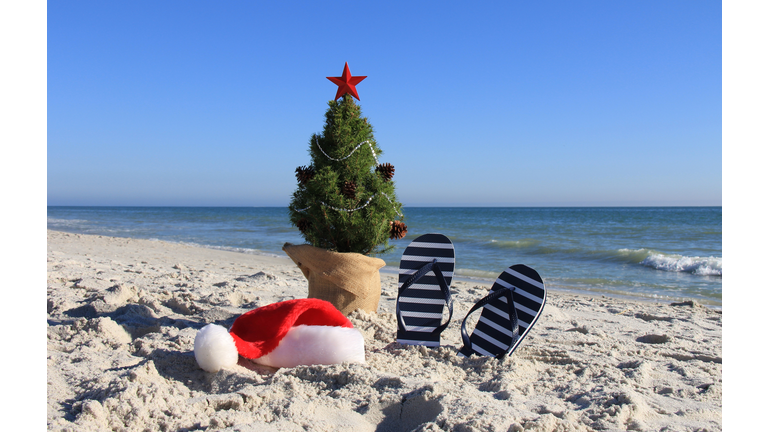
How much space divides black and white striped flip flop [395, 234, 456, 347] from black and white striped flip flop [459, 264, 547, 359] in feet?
0.84

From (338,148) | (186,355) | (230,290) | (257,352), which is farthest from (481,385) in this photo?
(230,290)

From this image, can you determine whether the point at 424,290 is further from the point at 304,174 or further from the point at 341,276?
the point at 304,174

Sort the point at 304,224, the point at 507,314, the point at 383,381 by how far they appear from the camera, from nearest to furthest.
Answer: the point at 383,381 → the point at 507,314 → the point at 304,224

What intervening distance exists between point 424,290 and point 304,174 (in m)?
1.40

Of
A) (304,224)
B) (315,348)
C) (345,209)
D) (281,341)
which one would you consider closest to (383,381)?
(315,348)

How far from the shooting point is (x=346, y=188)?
3.64m

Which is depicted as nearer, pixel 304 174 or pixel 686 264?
pixel 304 174

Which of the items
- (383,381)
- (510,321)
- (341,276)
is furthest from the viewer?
(341,276)

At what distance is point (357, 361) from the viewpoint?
103 inches

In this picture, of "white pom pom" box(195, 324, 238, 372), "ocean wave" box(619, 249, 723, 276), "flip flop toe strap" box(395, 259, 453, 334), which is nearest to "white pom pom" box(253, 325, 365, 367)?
"white pom pom" box(195, 324, 238, 372)

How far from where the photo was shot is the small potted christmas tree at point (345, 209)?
363cm

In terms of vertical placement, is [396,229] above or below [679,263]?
above

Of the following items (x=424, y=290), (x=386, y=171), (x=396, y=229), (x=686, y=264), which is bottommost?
(x=686, y=264)

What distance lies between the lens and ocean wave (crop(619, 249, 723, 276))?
795 cm
